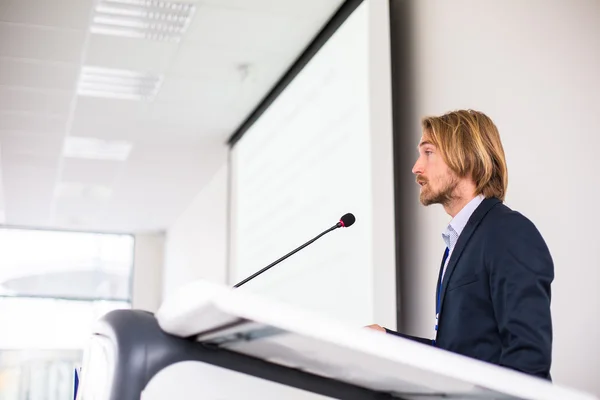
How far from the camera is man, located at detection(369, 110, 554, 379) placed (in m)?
0.98

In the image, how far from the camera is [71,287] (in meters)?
8.73

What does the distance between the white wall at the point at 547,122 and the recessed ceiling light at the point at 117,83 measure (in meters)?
2.17

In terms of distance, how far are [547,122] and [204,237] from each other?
5.05 meters

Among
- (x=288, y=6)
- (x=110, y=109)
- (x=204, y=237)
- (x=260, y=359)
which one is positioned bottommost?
(x=260, y=359)

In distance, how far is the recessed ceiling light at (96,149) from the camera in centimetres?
583

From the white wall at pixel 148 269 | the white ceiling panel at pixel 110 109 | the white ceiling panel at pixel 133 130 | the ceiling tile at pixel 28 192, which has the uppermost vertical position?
the white ceiling panel at pixel 110 109

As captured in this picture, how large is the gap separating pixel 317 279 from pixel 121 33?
5.38 ft

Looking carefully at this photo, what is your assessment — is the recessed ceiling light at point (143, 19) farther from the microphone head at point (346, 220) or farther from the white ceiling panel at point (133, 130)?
the microphone head at point (346, 220)

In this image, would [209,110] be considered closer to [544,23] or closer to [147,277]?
[544,23]

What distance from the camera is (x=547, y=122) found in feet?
8.08

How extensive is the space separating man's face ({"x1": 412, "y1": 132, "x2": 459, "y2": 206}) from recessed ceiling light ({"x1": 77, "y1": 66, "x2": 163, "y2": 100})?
11.2ft

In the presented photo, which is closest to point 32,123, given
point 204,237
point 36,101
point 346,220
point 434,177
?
point 36,101

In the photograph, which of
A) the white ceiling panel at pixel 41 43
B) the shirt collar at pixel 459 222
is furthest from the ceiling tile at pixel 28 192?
the shirt collar at pixel 459 222

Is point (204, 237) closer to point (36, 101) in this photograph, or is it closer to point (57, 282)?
point (57, 282)
